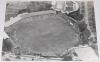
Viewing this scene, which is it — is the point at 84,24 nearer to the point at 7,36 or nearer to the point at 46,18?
the point at 46,18

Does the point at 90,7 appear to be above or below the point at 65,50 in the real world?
above

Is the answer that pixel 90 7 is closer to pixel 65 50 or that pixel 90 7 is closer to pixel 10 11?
pixel 65 50

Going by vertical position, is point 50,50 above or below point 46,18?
below

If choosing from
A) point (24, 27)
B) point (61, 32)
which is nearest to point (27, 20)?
point (24, 27)

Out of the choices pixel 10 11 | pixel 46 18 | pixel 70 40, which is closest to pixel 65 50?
pixel 70 40
